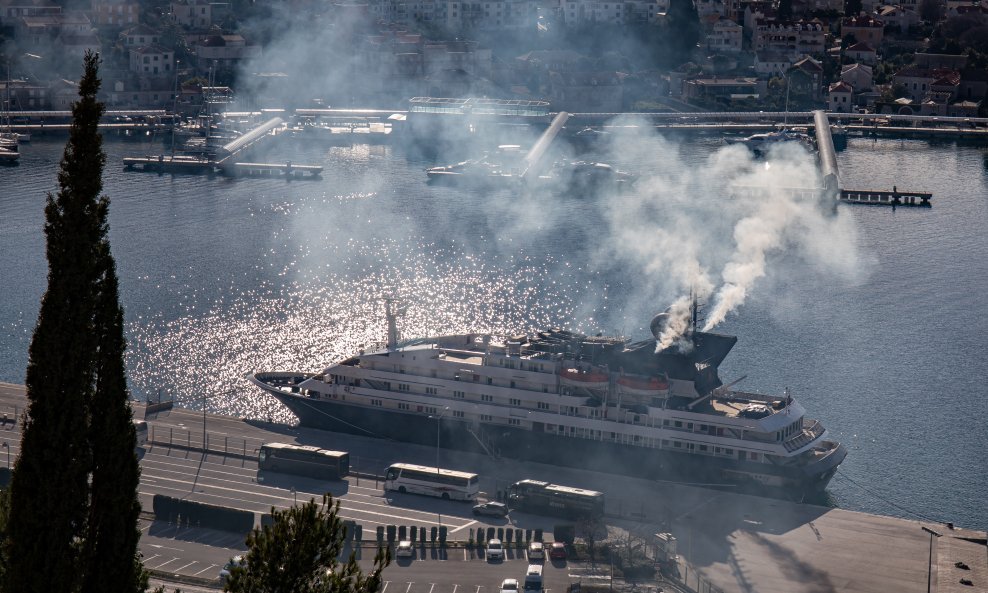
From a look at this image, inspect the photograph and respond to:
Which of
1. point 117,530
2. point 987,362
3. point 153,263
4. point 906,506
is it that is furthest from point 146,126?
point 117,530

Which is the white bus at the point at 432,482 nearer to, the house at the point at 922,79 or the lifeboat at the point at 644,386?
the lifeboat at the point at 644,386

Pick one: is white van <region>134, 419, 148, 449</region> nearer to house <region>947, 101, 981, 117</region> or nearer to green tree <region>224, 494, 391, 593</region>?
green tree <region>224, 494, 391, 593</region>

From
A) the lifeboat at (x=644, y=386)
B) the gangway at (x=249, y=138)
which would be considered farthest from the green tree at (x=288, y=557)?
the gangway at (x=249, y=138)

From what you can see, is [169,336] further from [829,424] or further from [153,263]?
[829,424]

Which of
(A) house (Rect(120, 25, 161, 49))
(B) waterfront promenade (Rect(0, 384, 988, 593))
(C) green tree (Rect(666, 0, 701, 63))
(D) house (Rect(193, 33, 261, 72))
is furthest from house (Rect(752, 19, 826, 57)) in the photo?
(B) waterfront promenade (Rect(0, 384, 988, 593))

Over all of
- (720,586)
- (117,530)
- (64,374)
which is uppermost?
(64,374)
